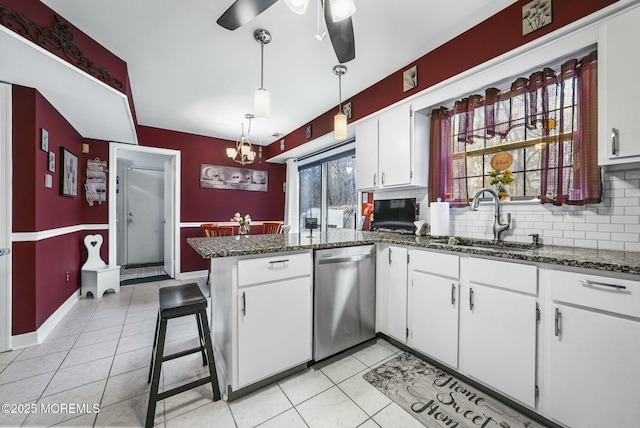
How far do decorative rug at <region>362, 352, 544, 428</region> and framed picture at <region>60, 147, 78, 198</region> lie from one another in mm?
3778

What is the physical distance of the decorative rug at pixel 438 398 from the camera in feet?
4.63

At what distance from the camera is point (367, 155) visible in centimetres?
285

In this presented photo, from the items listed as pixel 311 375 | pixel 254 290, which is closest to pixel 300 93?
pixel 254 290

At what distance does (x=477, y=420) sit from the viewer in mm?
1417

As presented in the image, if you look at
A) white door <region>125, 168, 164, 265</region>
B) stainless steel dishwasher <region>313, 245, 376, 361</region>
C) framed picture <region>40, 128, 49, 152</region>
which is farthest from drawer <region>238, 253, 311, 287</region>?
white door <region>125, 168, 164, 265</region>

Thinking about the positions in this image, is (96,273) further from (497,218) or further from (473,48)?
(473,48)

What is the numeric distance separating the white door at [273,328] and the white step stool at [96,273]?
319 centimetres

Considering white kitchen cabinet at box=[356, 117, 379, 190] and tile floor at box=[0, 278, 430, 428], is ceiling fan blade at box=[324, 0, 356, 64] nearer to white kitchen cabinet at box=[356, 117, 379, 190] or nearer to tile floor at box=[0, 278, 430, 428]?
white kitchen cabinet at box=[356, 117, 379, 190]

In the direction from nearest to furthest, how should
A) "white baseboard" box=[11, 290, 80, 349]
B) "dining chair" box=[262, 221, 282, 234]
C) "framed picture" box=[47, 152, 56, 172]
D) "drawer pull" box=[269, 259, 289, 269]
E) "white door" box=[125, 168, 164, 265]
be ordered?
"drawer pull" box=[269, 259, 289, 269] < "white baseboard" box=[11, 290, 80, 349] < "framed picture" box=[47, 152, 56, 172] < "dining chair" box=[262, 221, 282, 234] < "white door" box=[125, 168, 164, 265]

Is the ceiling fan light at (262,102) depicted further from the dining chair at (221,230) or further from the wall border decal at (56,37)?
the dining chair at (221,230)

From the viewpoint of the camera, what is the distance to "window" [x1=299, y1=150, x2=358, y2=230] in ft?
13.7

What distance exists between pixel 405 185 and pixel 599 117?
131cm

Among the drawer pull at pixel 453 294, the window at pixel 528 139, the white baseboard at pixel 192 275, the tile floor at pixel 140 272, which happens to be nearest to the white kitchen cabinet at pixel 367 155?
the window at pixel 528 139

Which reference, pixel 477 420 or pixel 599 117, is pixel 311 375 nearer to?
pixel 477 420
